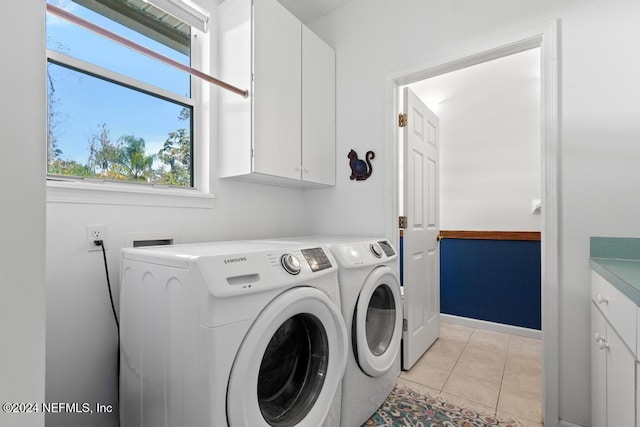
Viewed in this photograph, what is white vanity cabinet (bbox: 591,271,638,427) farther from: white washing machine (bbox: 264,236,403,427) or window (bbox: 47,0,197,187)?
Answer: window (bbox: 47,0,197,187)

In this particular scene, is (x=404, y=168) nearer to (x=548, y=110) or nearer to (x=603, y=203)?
(x=548, y=110)

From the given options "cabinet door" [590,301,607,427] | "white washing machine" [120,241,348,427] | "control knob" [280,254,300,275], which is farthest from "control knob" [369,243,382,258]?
"cabinet door" [590,301,607,427]

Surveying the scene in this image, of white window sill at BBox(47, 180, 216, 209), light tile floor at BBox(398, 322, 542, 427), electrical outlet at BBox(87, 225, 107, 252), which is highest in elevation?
white window sill at BBox(47, 180, 216, 209)

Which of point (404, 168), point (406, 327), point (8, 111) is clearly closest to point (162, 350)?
point (8, 111)

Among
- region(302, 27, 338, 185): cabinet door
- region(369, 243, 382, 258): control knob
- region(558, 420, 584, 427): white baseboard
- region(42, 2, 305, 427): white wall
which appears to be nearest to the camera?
region(42, 2, 305, 427): white wall

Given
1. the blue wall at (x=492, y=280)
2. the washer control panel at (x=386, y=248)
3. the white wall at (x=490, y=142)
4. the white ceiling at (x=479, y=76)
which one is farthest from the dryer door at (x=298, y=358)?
the white ceiling at (x=479, y=76)

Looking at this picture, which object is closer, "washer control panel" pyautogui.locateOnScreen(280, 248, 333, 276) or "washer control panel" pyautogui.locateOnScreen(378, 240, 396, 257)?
"washer control panel" pyautogui.locateOnScreen(280, 248, 333, 276)

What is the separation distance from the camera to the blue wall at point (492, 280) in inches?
104

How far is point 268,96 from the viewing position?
1.75 metres

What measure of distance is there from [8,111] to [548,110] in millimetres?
1998

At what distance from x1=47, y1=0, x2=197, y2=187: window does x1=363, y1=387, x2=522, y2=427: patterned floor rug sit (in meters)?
1.73

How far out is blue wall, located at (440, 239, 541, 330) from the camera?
2.64 m

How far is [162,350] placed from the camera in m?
1.03

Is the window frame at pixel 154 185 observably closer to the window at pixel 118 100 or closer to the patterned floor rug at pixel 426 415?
the window at pixel 118 100
